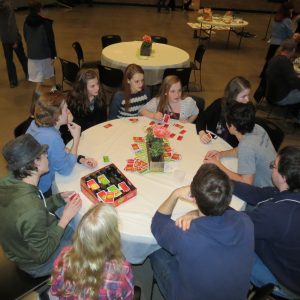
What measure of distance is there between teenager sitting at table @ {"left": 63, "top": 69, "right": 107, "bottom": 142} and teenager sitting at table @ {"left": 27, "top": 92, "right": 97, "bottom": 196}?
2.36ft

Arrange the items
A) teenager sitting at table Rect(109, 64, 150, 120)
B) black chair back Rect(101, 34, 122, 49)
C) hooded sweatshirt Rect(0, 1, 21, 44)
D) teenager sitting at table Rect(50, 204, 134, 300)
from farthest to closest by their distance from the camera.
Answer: black chair back Rect(101, 34, 122, 49)
hooded sweatshirt Rect(0, 1, 21, 44)
teenager sitting at table Rect(109, 64, 150, 120)
teenager sitting at table Rect(50, 204, 134, 300)

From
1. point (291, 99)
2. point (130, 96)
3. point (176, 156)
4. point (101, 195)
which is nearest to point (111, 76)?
point (130, 96)

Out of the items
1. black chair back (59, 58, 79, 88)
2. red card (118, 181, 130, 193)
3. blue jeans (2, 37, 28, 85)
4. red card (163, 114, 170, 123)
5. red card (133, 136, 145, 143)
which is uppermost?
red card (118, 181, 130, 193)

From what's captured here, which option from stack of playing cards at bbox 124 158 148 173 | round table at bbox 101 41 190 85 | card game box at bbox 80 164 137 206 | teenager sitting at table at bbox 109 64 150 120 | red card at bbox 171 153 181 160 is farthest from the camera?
round table at bbox 101 41 190 85

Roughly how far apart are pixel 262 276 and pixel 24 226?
1652 mm

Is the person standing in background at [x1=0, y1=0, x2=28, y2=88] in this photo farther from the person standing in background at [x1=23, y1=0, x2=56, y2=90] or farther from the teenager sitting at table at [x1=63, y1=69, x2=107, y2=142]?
the teenager sitting at table at [x1=63, y1=69, x2=107, y2=142]

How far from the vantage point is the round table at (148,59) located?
17.0 feet

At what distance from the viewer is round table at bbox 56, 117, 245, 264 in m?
2.11

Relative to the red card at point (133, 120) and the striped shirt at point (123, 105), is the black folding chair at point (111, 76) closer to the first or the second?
the striped shirt at point (123, 105)

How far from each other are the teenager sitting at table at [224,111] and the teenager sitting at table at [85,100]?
1.17 m

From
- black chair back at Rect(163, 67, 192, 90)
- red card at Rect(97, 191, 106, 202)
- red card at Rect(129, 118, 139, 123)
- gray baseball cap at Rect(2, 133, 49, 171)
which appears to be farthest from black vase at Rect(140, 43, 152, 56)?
gray baseball cap at Rect(2, 133, 49, 171)

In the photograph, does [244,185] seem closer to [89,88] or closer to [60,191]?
[60,191]

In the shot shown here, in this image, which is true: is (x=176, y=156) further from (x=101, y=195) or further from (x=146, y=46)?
(x=146, y=46)

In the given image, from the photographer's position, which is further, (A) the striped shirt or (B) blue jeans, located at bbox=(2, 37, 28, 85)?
(B) blue jeans, located at bbox=(2, 37, 28, 85)
